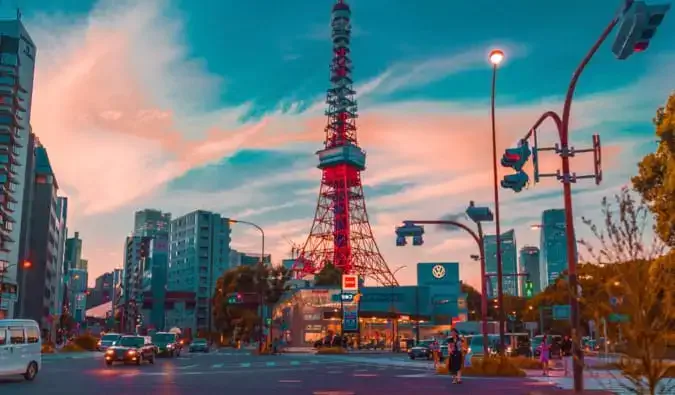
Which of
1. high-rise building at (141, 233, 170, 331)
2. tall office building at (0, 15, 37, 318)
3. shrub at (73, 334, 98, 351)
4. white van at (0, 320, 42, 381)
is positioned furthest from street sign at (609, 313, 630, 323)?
high-rise building at (141, 233, 170, 331)

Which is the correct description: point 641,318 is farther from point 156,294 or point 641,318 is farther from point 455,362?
point 156,294

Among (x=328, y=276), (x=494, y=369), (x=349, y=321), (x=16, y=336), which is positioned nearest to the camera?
(x=16, y=336)

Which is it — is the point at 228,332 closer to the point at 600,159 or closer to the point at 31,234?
the point at 31,234

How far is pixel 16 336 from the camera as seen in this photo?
905 inches

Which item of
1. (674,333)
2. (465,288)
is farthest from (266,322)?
(465,288)

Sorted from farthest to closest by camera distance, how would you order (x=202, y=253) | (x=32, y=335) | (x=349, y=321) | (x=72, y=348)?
(x=202, y=253)
(x=72, y=348)
(x=349, y=321)
(x=32, y=335)

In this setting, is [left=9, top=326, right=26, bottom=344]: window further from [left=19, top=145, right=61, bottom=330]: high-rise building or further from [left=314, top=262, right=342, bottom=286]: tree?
[left=19, top=145, right=61, bottom=330]: high-rise building

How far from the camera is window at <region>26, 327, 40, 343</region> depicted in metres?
23.9

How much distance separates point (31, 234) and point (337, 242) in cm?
5021

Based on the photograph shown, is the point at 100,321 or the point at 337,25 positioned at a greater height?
the point at 337,25

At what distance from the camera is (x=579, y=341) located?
11.3 metres

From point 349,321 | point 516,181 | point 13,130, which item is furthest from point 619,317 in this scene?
point 13,130

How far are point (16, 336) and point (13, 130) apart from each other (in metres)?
87.8

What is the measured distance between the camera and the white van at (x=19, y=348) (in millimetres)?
22391
